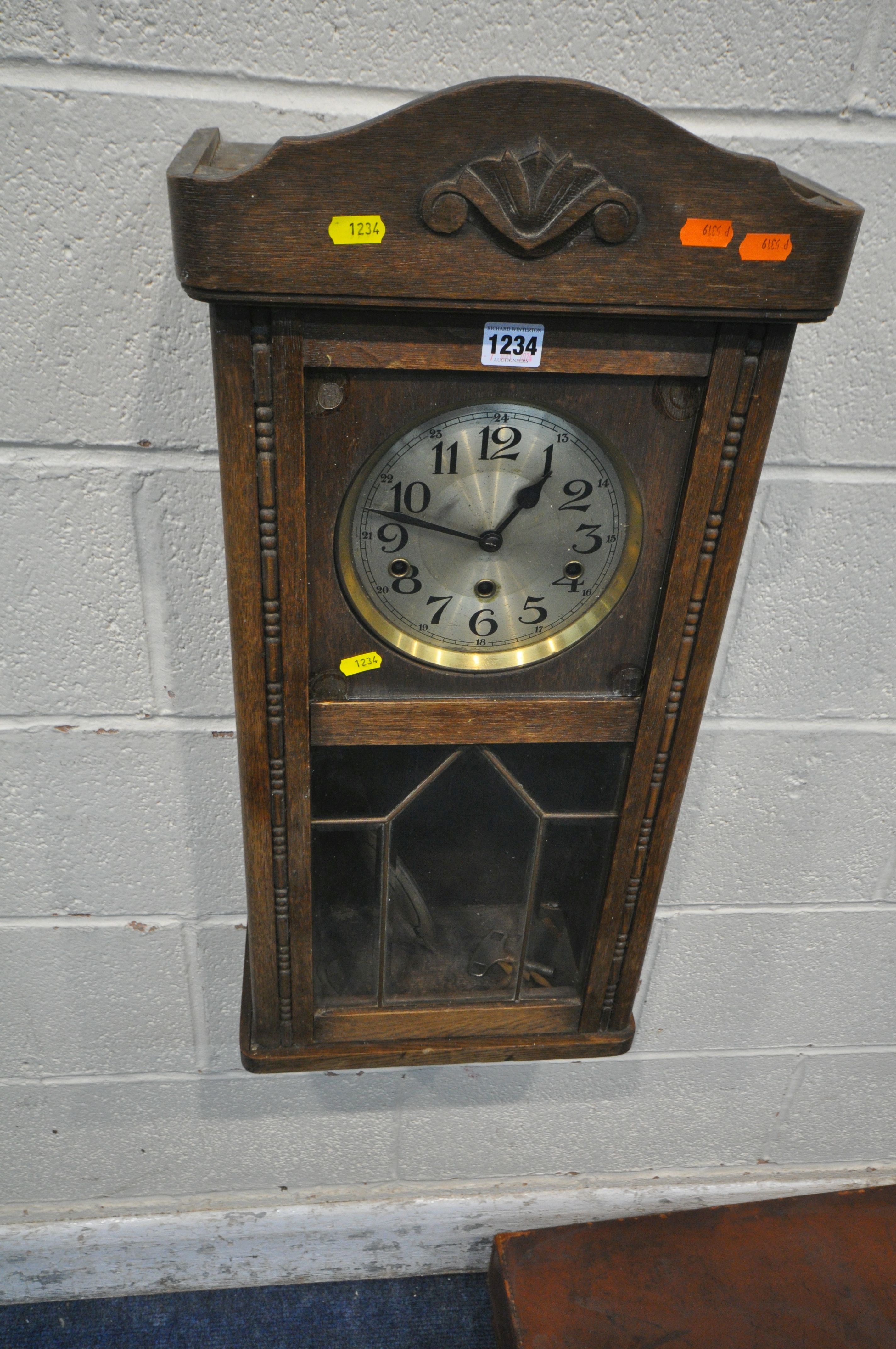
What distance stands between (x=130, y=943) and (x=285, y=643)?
576 millimetres

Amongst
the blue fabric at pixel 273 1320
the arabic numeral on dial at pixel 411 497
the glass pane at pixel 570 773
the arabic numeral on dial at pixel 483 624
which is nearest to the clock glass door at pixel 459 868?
the glass pane at pixel 570 773

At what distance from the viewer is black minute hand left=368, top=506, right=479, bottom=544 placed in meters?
0.68

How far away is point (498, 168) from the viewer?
1.79 ft

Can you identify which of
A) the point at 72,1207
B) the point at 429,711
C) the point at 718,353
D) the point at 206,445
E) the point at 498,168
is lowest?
the point at 72,1207

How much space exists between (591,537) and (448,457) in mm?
128

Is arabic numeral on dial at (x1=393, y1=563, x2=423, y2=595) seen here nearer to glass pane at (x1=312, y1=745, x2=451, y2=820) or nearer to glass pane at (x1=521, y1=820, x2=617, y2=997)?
glass pane at (x1=312, y1=745, x2=451, y2=820)

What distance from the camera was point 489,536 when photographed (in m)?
0.70

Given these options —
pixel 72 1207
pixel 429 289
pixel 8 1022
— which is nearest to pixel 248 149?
pixel 429 289

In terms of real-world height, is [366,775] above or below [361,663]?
below

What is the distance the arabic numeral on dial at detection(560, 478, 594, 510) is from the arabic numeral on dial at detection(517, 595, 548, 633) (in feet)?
0.24

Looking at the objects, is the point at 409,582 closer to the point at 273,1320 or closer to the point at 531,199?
the point at 531,199

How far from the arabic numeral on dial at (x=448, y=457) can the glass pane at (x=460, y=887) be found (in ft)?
0.80

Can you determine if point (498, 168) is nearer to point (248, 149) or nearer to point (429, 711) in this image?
point (248, 149)

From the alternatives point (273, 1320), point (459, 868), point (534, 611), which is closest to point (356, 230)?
point (534, 611)
